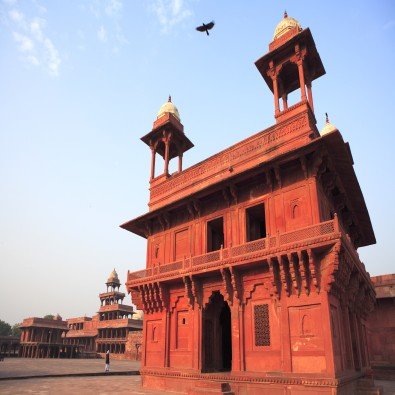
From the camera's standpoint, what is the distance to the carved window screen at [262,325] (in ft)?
43.7

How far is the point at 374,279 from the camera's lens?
25.0 meters

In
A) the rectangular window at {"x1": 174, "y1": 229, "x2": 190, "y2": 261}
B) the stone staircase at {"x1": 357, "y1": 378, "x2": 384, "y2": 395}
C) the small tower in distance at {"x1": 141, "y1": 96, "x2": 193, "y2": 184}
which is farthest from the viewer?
the small tower in distance at {"x1": 141, "y1": 96, "x2": 193, "y2": 184}

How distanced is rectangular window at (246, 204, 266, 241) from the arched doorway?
3070 mm

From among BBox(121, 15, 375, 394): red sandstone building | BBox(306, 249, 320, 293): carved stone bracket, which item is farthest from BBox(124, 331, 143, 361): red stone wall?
BBox(306, 249, 320, 293): carved stone bracket

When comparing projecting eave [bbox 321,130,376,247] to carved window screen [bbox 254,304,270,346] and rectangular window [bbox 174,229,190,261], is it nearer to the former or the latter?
carved window screen [bbox 254,304,270,346]

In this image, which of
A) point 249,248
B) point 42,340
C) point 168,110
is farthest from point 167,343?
point 42,340

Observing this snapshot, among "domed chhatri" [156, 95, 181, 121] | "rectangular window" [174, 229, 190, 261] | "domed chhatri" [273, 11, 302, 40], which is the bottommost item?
"rectangular window" [174, 229, 190, 261]

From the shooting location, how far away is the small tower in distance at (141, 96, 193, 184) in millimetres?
21719

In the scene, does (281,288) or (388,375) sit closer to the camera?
(281,288)

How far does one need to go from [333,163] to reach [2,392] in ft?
52.2

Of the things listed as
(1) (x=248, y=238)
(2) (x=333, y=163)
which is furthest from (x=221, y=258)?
(2) (x=333, y=163)

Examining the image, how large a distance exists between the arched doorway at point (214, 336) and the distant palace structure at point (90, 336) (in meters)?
31.1

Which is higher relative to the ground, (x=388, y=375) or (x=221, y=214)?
(x=221, y=214)

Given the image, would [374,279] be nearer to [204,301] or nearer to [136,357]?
[204,301]
